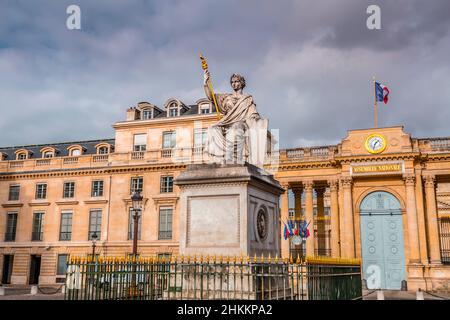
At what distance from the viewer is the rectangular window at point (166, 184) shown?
44.8 m

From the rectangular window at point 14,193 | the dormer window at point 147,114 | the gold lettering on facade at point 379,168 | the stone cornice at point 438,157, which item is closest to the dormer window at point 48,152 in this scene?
the rectangular window at point 14,193

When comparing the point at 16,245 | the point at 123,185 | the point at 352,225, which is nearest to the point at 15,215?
the point at 16,245

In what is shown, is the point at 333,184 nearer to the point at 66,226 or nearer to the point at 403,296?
the point at 403,296

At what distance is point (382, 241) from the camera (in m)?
39.3

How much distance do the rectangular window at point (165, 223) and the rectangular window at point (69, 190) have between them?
31.2 feet

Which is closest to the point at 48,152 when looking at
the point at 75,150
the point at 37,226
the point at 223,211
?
the point at 75,150

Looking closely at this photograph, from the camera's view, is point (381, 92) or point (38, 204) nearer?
point (381, 92)

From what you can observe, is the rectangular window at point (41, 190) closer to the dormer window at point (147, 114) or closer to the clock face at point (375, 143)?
the dormer window at point (147, 114)

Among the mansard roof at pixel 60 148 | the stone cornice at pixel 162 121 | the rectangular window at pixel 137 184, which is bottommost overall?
the rectangular window at pixel 137 184

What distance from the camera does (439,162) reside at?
38.8 meters

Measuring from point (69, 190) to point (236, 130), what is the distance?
39968 millimetres

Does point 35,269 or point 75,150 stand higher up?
point 75,150
